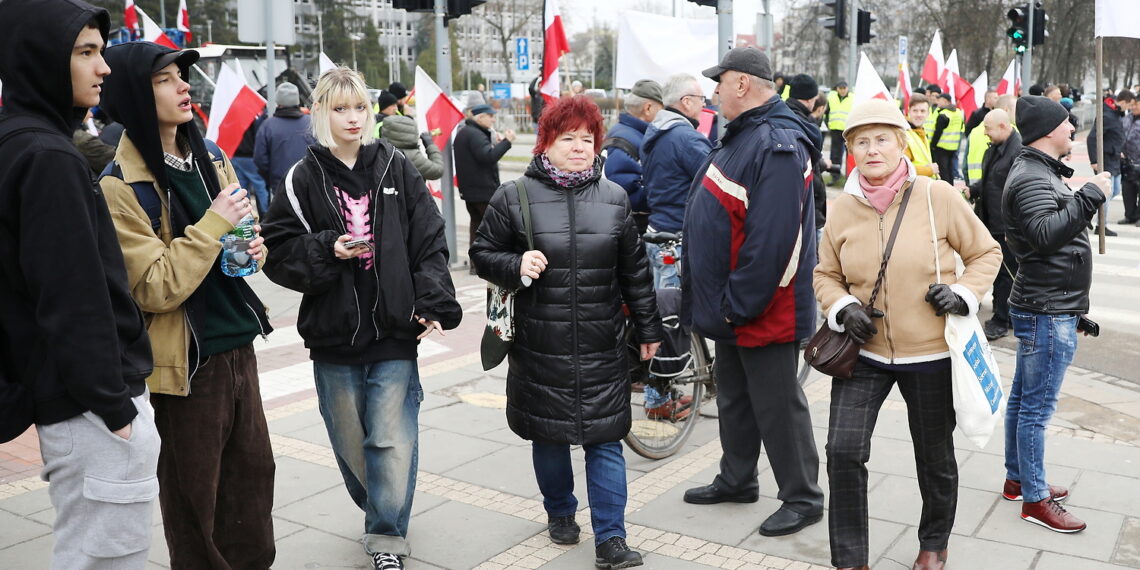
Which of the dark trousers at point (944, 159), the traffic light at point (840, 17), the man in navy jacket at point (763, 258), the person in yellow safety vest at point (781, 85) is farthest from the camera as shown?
the traffic light at point (840, 17)

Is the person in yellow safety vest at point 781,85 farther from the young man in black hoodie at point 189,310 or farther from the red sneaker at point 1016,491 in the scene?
the young man in black hoodie at point 189,310

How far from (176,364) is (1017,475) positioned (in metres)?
3.70

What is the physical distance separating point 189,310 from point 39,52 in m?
1.02

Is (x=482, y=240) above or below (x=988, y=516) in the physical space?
above

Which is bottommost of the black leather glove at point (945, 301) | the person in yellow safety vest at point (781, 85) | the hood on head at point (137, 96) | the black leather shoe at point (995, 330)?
the black leather shoe at point (995, 330)

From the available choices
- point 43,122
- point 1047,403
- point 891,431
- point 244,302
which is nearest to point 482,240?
point 244,302

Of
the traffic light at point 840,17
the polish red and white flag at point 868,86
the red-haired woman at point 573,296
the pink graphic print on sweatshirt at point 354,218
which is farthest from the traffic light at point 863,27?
the pink graphic print on sweatshirt at point 354,218

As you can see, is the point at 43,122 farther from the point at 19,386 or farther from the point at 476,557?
the point at 476,557

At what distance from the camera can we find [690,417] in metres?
5.83

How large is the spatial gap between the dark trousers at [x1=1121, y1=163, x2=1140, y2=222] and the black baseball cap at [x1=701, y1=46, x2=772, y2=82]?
12962mm

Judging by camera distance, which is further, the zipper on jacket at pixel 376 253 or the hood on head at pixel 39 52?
the zipper on jacket at pixel 376 253

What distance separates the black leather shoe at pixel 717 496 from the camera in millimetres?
4926

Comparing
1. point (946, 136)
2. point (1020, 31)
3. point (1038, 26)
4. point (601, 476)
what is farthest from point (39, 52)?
point (1038, 26)

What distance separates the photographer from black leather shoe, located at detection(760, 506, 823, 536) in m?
4.52
